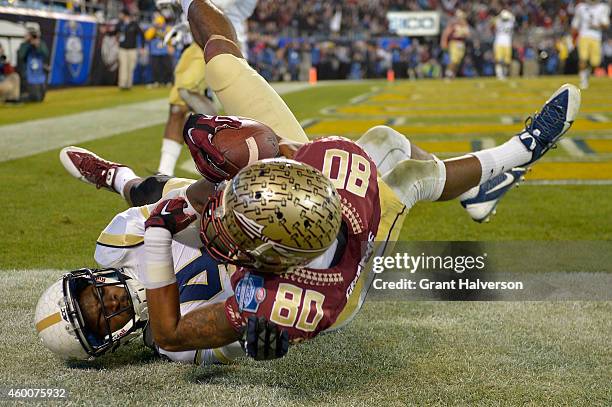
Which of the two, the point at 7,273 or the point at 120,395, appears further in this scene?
the point at 7,273

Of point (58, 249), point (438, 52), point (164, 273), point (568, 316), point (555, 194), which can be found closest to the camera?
point (164, 273)

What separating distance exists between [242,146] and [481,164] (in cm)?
120

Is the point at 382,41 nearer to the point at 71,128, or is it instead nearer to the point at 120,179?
the point at 71,128

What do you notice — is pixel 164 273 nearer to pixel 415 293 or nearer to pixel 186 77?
pixel 415 293

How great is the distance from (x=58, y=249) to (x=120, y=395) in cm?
206

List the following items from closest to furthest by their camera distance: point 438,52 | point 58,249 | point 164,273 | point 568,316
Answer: point 164,273 → point 568,316 → point 58,249 → point 438,52

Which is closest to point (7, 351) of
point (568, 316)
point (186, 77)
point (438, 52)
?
point (568, 316)

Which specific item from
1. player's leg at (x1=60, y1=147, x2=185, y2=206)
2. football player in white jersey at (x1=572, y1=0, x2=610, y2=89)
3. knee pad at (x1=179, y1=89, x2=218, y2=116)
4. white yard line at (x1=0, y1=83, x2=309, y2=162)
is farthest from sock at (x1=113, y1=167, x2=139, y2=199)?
football player in white jersey at (x1=572, y1=0, x2=610, y2=89)

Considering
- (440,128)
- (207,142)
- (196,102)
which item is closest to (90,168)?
(207,142)

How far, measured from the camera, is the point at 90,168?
3926 millimetres

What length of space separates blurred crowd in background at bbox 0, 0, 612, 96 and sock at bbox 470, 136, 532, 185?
23433 millimetres

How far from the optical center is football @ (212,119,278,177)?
8.22 feet

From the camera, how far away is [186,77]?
632cm

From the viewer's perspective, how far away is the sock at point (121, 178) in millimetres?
3789
